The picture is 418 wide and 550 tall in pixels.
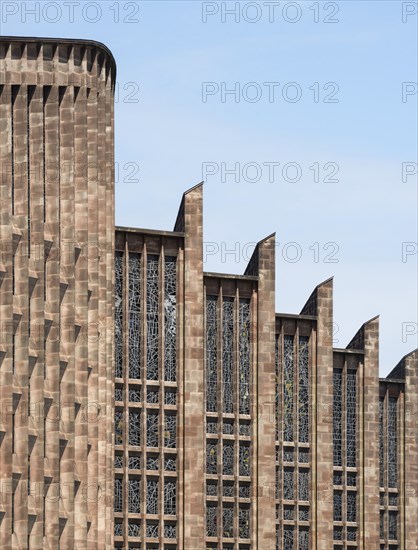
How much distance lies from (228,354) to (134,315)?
13.3ft

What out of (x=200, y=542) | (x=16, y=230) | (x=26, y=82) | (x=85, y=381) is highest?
(x=26, y=82)

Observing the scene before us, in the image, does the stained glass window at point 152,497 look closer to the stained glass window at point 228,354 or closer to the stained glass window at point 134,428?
the stained glass window at point 134,428

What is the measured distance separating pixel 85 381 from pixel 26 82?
1093 cm

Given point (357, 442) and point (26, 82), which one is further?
point (357, 442)

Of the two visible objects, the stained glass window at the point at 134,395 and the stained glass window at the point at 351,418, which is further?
the stained glass window at the point at 351,418

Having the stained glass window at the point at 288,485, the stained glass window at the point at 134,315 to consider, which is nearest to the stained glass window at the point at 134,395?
the stained glass window at the point at 134,315

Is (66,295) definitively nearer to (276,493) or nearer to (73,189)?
(73,189)

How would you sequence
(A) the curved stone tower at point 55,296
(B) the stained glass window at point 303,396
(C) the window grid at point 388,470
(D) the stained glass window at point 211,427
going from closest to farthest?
(A) the curved stone tower at point 55,296
(D) the stained glass window at point 211,427
(B) the stained glass window at point 303,396
(C) the window grid at point 388,470

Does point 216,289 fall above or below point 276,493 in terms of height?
above

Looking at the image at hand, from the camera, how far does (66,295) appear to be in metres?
72.9

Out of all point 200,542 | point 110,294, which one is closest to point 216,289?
point 110,294

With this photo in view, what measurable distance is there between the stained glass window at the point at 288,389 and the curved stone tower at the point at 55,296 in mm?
7789

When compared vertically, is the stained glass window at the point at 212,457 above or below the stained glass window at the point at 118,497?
above

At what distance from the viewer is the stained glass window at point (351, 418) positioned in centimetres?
7919
